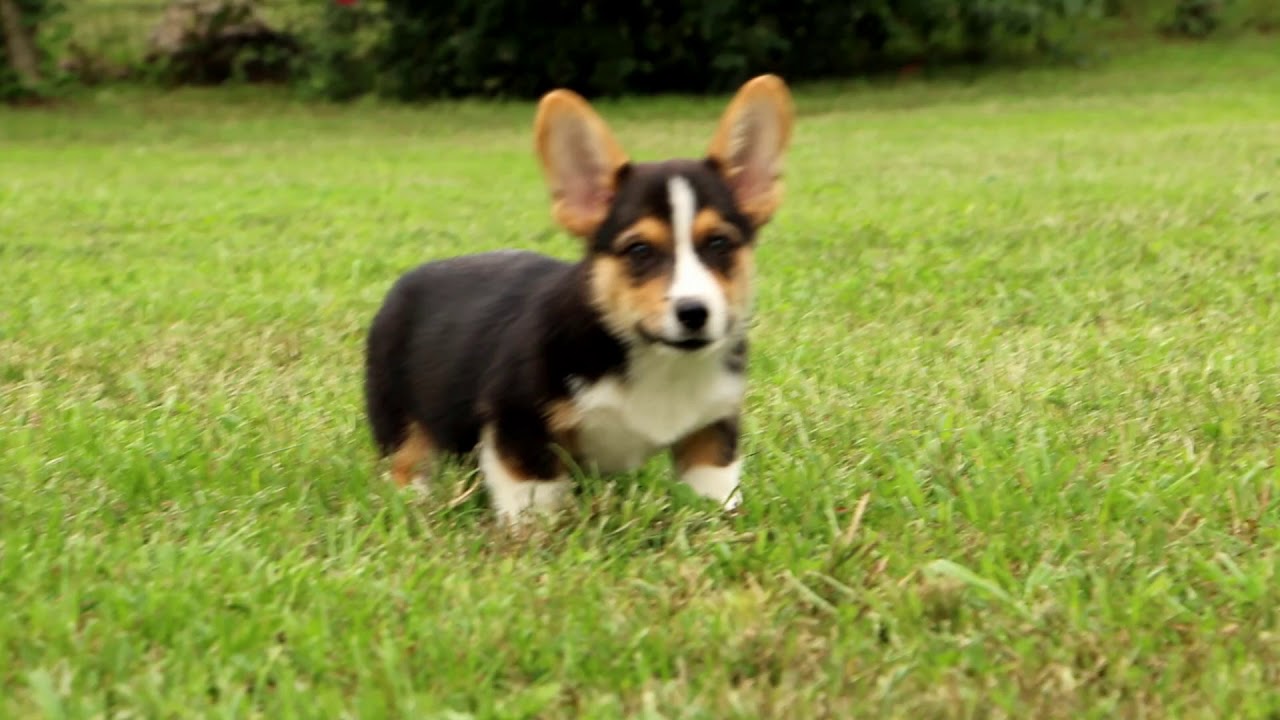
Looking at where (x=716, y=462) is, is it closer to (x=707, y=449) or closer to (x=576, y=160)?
(x=707, y=449)

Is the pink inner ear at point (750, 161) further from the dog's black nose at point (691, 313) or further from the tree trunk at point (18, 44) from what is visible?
the tree trunk at point (18, 44)

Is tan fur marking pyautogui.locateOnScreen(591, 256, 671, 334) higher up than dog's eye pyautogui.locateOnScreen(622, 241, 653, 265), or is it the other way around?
dog's eye pyautogui.locateOnScreen(622, 241, 653, 265)

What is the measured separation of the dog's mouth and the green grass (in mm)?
455

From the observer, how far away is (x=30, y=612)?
3.10 metres

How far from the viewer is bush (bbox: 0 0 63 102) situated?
28.1 metres

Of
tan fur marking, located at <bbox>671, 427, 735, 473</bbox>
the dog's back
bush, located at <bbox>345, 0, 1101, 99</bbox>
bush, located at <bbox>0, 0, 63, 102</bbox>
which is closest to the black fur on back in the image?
the dog's back

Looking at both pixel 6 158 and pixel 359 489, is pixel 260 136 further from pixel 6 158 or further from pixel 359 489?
pixel 359 489

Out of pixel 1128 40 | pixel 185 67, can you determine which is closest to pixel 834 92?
pixel 1128 40

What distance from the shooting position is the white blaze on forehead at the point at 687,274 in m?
3.58

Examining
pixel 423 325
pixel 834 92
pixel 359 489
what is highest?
pixel 423 325

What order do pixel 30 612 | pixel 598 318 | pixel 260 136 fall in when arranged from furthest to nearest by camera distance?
pixel 260 136, pixel 598 318, pixel 30 612

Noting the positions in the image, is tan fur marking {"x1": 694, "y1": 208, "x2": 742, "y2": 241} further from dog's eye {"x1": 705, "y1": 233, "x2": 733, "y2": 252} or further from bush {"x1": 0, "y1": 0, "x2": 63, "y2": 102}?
bush {"x1": 0, "y1": 0, "x2": 63, "y2": 102}

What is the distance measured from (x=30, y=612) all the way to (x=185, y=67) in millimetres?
31184

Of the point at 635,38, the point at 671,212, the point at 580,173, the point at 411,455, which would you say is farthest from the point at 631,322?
the point at 635,38
